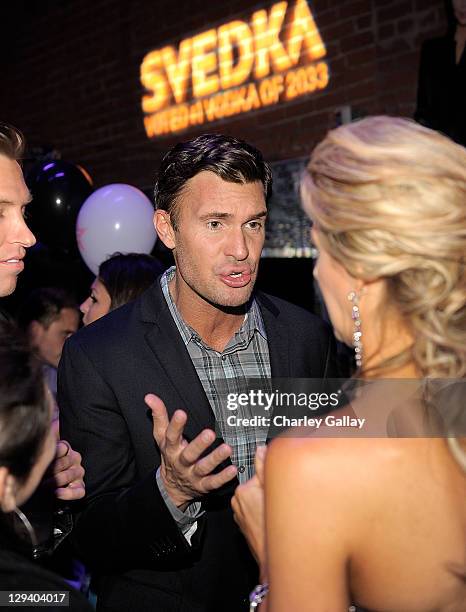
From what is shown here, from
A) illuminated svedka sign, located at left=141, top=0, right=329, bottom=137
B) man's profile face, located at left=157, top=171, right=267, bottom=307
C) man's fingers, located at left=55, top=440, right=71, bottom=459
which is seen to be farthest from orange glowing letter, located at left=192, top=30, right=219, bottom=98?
man's fingers, located at left=55, top=440, right=71, bottom=459

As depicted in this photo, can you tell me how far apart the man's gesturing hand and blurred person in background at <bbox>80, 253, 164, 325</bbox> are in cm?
160

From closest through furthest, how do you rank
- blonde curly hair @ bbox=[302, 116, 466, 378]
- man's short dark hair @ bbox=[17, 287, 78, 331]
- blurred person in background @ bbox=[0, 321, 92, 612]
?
1. blurred person in background @ bbox=[0, 321, 92, 612]
2. blonde curly hair @ bbox=[302, 116, 466, 378]
3. man's short dark hair @ bbox=[17, 287, 78, 331]

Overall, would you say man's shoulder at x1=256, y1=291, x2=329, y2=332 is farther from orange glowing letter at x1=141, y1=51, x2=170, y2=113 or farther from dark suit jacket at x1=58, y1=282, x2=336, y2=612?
orange glowing letter at x1=141, y1=51, x2=170, y2=113

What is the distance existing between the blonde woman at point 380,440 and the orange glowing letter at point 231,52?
440 cm

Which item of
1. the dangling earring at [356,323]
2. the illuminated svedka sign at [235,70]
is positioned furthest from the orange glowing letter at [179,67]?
the dangling earring at [356,323]

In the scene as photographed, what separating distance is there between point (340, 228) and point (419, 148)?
218 millimetres

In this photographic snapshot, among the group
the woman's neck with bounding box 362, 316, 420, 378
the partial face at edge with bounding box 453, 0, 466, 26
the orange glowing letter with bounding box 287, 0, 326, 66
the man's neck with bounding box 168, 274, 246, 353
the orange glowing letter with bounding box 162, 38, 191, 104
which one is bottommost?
the woman's neck with bounding box 362, 316, 420, 378

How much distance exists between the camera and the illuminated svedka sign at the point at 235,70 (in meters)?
5.41

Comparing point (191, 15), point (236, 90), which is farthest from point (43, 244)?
point (191, 15)

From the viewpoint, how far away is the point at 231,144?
2.57 metres

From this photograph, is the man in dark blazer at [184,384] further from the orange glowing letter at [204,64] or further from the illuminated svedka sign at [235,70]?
the orange glowing letter at [204,64]

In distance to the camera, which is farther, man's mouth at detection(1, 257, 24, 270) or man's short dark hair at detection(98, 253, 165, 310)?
man's short dark hair at detection(98, 253, 165, 310)

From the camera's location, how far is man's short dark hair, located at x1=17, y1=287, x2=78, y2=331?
4738 millimetres

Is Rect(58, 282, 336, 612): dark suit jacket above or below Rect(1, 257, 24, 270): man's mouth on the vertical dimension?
below
